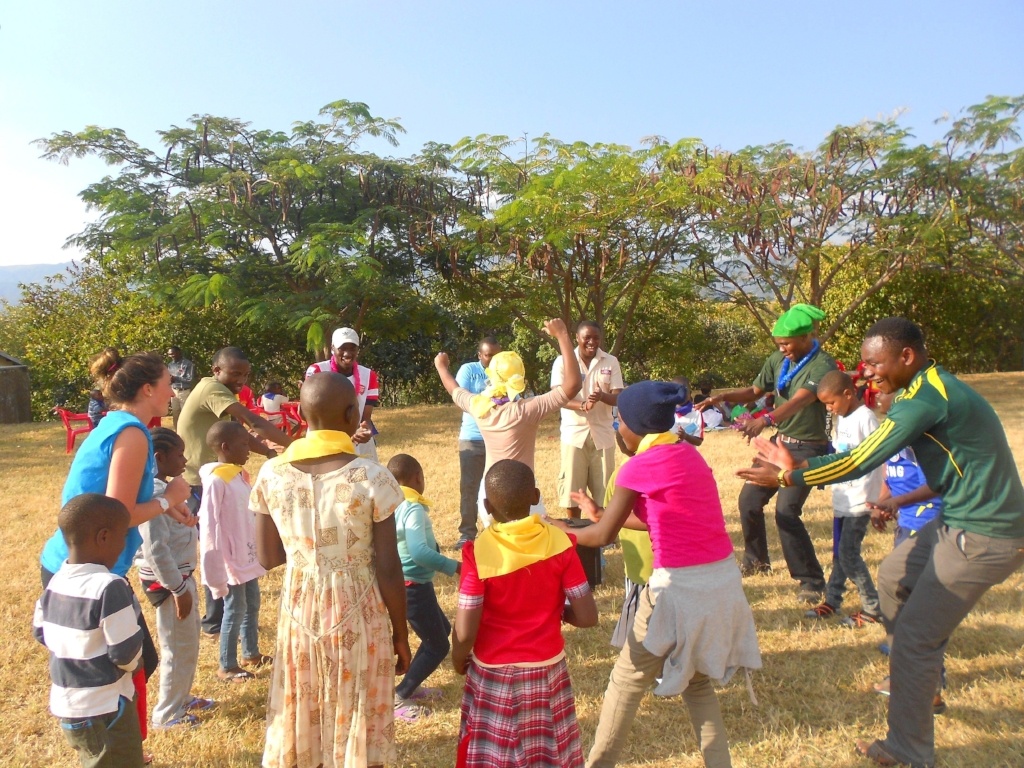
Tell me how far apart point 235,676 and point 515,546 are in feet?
7.42

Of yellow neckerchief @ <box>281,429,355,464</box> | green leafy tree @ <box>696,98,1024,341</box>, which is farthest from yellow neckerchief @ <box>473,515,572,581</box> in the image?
green leafy tree @ <box>696,98,1024,341</box>

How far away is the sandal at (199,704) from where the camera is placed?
12.0ft

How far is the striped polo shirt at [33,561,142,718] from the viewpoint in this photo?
2398 millimetres

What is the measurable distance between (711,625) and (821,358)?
8.92 feet

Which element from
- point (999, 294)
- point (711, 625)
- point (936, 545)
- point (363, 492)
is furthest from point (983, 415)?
point (999, 294)

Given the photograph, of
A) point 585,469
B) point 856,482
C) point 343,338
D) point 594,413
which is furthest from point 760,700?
point 343,338

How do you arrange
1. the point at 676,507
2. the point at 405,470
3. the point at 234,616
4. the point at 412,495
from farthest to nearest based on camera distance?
the point at 234,616 < the point at 405,470 < the point at 412,495 < the point at 676,507

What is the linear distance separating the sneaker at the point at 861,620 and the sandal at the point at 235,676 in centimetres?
343

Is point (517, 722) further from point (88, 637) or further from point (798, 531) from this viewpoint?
point (798, 531)

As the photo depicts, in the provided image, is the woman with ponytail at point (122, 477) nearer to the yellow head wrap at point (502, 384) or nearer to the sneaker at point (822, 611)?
the yellow head wrap at point (502, 384)

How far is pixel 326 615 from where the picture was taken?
96.9 inches

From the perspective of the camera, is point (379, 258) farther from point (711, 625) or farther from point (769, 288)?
point (711, 625)

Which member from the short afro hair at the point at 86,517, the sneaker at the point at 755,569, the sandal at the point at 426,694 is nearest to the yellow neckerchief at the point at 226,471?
the short afro hair at the point at 86,517

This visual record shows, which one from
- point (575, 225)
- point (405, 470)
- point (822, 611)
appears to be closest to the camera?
point (405, 470)
